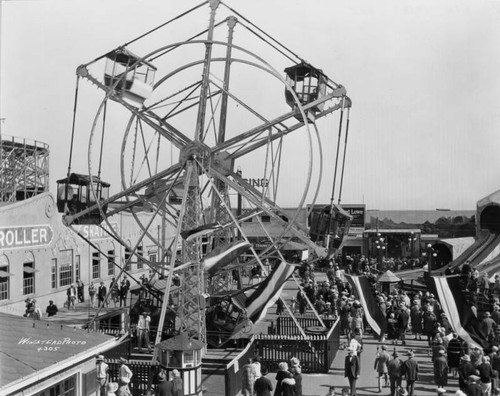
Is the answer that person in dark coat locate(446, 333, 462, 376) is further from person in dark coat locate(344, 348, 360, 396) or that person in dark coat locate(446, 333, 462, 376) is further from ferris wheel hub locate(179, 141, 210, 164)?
ferris wheel hub locate(179, 141, 210, 164)

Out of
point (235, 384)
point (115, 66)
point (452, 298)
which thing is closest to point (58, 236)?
point (115, 66)

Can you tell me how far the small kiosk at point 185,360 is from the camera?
13938 mm

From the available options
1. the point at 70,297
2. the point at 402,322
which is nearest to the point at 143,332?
the point at 402,322

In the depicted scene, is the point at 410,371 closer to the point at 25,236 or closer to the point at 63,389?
the point at 63,389

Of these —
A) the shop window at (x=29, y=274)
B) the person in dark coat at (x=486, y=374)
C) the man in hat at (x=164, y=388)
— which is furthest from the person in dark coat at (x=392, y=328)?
the shop window at (x=29, y=274)

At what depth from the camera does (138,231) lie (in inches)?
1646

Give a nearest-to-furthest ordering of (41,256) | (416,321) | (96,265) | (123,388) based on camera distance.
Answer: (123,388) → (416,321) → (41,256) → (96,265)

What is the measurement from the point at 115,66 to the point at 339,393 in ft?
43.8

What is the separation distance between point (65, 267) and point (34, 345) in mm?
20607

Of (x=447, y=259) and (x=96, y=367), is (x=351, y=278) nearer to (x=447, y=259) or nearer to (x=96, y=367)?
(x=96, y=367)

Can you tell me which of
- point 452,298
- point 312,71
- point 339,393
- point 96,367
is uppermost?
point 312,71

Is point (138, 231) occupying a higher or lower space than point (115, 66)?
lower

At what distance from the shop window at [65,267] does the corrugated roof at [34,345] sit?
18.0 meters

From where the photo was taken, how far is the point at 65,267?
31375 mm
